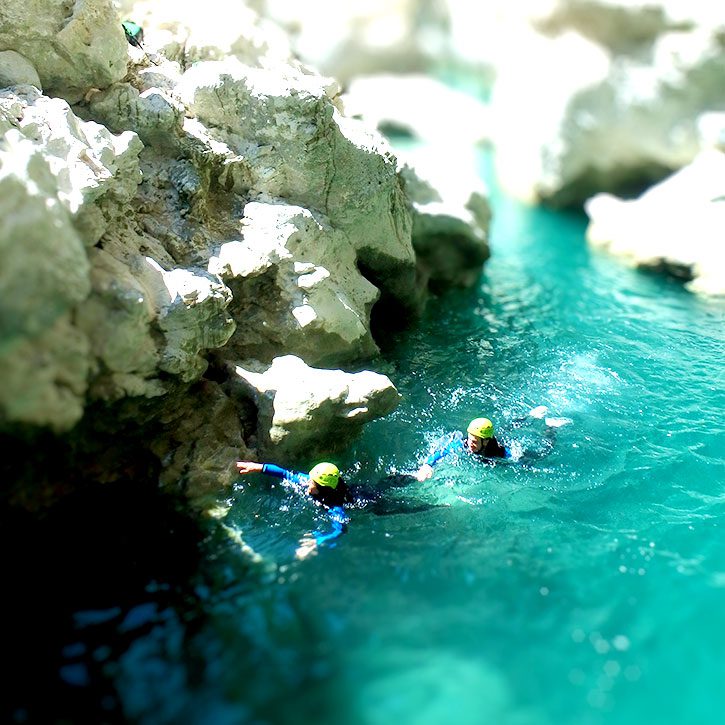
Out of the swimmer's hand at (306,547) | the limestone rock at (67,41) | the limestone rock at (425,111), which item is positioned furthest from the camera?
the limestone rock at (425,111)

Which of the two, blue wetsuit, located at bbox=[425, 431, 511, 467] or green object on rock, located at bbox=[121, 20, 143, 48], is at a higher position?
green object on rock, located at bbox=[121, 20, 143, 48]

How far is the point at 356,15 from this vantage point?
115ft

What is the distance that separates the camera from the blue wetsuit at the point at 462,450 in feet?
33.9

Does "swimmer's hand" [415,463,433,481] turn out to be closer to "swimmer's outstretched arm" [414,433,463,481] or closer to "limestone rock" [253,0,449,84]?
"swimmer's outstretched arm" [414,433,463,481]

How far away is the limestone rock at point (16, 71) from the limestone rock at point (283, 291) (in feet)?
12.4

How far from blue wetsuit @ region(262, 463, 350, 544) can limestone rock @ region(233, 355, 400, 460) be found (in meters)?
0.47

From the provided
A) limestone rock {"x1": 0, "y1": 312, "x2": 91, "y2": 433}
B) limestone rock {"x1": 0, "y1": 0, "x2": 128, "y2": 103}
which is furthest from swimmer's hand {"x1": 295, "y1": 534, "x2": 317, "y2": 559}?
limestone rock {"x1": 0, "y1": 0, "x2": 128, "y2": 103}

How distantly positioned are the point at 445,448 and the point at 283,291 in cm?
373

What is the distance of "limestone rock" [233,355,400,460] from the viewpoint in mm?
9508

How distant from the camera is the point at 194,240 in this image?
10.4 metres

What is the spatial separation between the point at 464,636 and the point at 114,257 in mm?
6644

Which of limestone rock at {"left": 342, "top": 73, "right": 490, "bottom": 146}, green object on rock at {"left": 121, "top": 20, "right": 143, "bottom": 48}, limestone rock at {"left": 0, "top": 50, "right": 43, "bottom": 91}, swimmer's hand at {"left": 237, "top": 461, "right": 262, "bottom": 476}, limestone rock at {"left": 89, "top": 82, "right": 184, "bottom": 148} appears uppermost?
limestone rock at {"left": 342, "top": 73, "right": 490, "bottom": 146}

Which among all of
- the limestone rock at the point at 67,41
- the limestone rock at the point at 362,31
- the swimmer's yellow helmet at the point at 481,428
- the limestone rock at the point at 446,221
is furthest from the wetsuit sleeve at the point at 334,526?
the limestone rock at the point at 362,31

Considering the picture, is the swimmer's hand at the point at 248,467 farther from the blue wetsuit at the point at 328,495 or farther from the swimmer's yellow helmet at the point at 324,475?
the swimmer's yellow helmet at the point at 324,475
